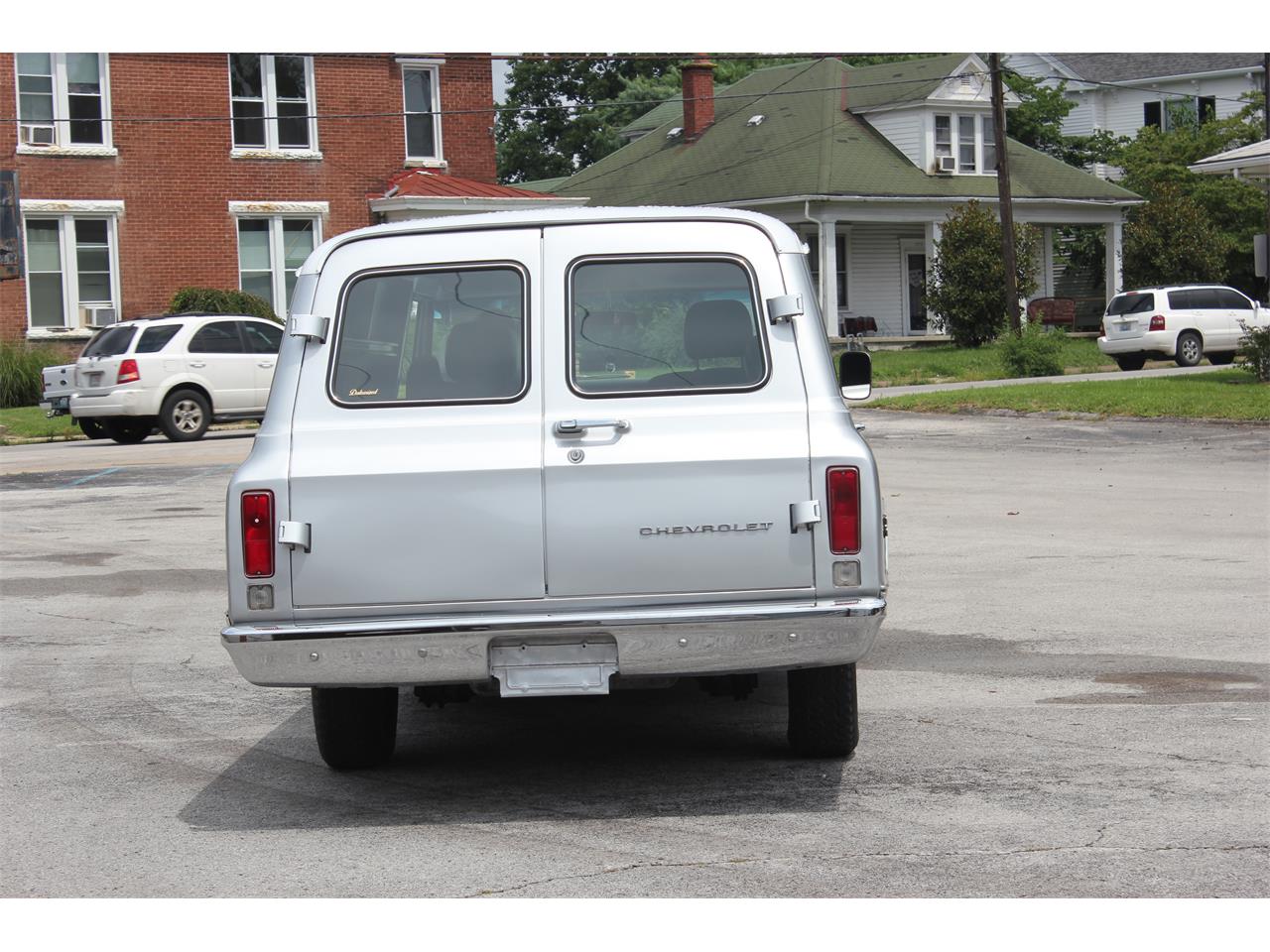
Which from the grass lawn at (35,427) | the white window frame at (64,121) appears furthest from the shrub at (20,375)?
the white window frame at (64,121)

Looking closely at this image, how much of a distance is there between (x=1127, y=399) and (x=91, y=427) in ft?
48.7

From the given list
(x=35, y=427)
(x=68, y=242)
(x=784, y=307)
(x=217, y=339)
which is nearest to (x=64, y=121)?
(x=68, y=242)

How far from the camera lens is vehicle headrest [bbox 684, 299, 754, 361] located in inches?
239

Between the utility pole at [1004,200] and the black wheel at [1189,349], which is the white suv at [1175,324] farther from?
the utility pole at [1004,200]

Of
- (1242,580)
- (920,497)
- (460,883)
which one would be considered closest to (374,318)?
(460,883)

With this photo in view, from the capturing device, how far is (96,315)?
33.4 metres

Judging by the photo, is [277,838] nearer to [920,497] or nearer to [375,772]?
A: [375,772]

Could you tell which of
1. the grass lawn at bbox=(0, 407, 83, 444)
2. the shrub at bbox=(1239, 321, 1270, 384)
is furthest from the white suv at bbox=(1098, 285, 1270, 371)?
the grass lawn at bbox=(0, 407, 83, 444)

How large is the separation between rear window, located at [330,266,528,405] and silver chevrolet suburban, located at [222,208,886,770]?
12 mm

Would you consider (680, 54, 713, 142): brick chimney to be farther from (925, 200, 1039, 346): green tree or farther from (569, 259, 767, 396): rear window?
(569, 259, 767, 396): rear window

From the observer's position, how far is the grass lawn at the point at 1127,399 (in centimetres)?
2258

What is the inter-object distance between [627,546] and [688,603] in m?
0.28

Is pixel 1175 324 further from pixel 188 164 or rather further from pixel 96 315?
pixel 96 315

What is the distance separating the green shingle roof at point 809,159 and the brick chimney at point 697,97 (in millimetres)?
376
